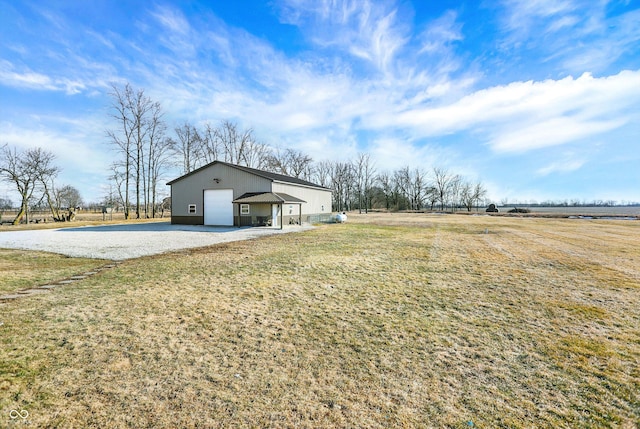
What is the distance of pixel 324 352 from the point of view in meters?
3.65

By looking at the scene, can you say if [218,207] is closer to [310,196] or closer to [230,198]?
[230,198]

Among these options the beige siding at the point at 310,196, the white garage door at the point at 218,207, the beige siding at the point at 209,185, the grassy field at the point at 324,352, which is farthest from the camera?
the beige siding at the point at 310,196

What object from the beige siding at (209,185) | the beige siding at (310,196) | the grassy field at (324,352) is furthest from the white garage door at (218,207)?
the grassy field at (324,352)

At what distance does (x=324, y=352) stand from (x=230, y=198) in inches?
804

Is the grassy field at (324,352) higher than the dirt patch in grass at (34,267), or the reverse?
the dirt patch in grass at (34,267)

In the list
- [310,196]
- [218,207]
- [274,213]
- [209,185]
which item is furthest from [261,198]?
[310,196]

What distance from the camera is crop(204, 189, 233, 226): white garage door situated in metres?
22.6

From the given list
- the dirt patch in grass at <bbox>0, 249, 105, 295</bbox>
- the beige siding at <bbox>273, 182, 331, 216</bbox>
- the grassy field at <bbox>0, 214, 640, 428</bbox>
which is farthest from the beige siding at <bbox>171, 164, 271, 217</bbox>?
the grassy field at <bbox>0, 214, 640, 428</bbox>

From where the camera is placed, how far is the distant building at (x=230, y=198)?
21719 mm

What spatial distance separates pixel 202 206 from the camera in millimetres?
23266

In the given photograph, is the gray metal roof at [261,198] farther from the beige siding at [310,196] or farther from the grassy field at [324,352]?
the grassy field at [324,352]

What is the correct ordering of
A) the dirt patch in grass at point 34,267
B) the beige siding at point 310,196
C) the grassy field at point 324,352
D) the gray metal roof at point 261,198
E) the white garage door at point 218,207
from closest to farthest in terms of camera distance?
the grassy field at point 324,352 < the dirt patch in grass at point 34,267 < the gray metal roof at point 261,198 < the white garage door at point 218,207 < the beige siding at point 310,196

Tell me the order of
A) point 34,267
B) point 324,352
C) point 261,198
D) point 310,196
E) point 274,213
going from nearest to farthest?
point 324,352 → point 34,267 → point 261,198 → point 274,213 → point 310,196

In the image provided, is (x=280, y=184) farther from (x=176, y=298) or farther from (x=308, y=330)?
(x=308, y=330)
